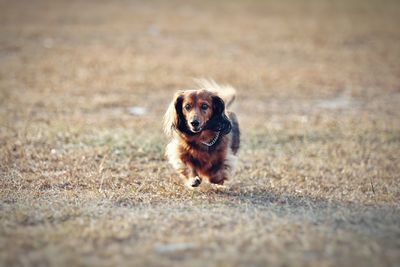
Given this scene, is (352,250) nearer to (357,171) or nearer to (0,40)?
(357,171)

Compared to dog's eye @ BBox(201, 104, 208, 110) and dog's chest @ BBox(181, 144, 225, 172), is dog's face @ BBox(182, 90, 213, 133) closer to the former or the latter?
dog's eye @ BBox(201, 104, 208, 110)

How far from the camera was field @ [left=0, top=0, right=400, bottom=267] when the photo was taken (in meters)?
3.86

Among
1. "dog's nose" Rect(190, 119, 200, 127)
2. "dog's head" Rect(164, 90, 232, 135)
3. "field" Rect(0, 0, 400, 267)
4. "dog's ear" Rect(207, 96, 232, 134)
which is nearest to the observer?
"field" Rect(0, 0, 400, 267)

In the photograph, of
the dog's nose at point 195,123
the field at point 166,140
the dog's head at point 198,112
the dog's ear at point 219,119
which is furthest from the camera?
the dog's ear at point 219,119

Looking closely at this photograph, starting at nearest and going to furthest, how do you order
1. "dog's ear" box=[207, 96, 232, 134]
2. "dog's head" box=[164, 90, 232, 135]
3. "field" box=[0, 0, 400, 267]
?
"field" box=[0, 0, 400, 267]
"dog's head" box=[164, 90, 232, 135]
"dog's ear" box=[207, 96, 232, 134]

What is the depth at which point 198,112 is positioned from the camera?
5.63 meters

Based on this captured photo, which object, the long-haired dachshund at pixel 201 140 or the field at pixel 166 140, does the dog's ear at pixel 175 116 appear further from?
the field at pixel 166 140

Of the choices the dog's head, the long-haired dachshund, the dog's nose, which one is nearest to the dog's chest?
the long-haired dachshund

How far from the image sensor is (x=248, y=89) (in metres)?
12.1

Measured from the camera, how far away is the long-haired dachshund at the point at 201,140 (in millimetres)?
5766

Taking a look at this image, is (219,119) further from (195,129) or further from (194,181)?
(194,181)

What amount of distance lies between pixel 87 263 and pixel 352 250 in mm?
1789

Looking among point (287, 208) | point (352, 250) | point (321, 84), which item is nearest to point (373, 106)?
point (321, 84)

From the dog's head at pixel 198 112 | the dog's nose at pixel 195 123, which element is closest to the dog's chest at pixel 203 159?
the dog's head at pixel 198 112
